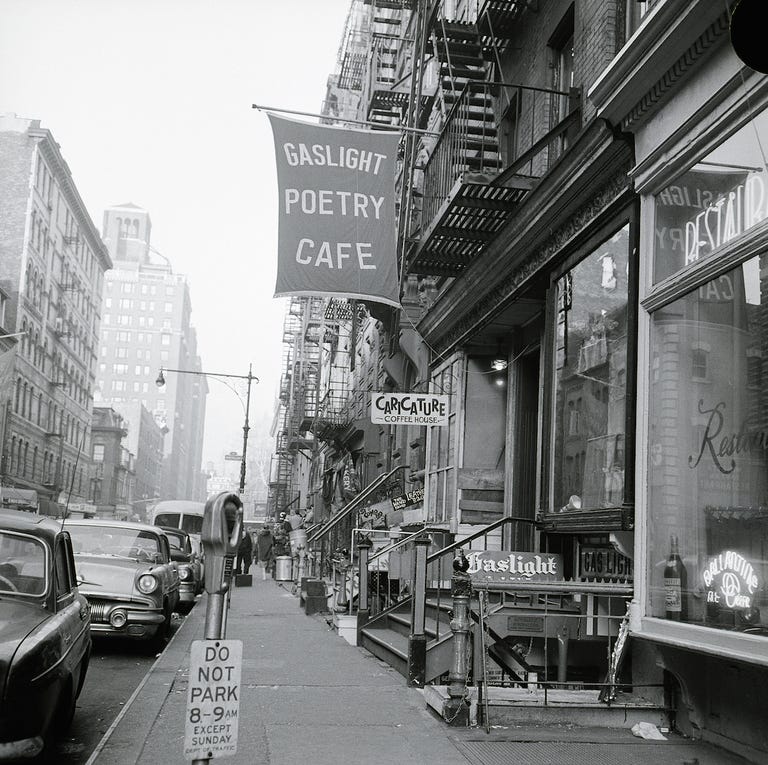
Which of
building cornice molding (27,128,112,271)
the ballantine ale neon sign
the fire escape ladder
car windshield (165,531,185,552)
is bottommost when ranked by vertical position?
car windshield (165,531,185,552)

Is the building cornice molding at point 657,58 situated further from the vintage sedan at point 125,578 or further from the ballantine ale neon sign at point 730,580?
the vintage sedan at point 125,578

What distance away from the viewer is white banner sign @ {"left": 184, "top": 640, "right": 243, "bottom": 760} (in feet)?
13.6

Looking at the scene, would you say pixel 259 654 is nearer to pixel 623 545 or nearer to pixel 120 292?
pixel 623 545

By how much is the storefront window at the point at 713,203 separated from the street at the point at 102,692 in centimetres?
582

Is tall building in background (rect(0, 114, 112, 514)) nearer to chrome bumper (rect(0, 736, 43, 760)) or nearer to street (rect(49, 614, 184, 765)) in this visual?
street (rect(49, 614, 184, 765))

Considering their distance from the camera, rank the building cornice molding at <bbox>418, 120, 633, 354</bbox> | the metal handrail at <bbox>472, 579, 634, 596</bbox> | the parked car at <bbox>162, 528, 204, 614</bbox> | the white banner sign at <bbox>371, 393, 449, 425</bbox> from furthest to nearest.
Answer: the parked car at <bbox>162, 528, 204, 614</bbox>
the white banner sign at <bbox>371, 393, 449, 425</bbox>
the building cornice molding at <bbox>418, 120, 633, 354</bbox>
the metal handrail at <bbox>472, 579, 634, 596</bbox>

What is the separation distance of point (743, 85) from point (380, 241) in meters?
6.04

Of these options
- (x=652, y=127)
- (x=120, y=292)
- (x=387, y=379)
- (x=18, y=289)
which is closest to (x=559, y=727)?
(x=652, y=127)

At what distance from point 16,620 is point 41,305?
2856 inches

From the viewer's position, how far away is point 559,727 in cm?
727

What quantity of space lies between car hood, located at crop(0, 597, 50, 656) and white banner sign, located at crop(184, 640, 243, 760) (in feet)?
5.42

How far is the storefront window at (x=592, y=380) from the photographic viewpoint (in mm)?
8219

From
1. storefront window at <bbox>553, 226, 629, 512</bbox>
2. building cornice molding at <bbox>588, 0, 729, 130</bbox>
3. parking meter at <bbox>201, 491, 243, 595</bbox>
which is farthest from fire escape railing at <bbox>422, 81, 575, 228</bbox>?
parking meter at <bbox>201, 491, 243, 595</bbox>

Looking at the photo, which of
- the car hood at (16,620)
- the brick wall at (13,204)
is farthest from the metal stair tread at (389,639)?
the brick wall at (13,204)
